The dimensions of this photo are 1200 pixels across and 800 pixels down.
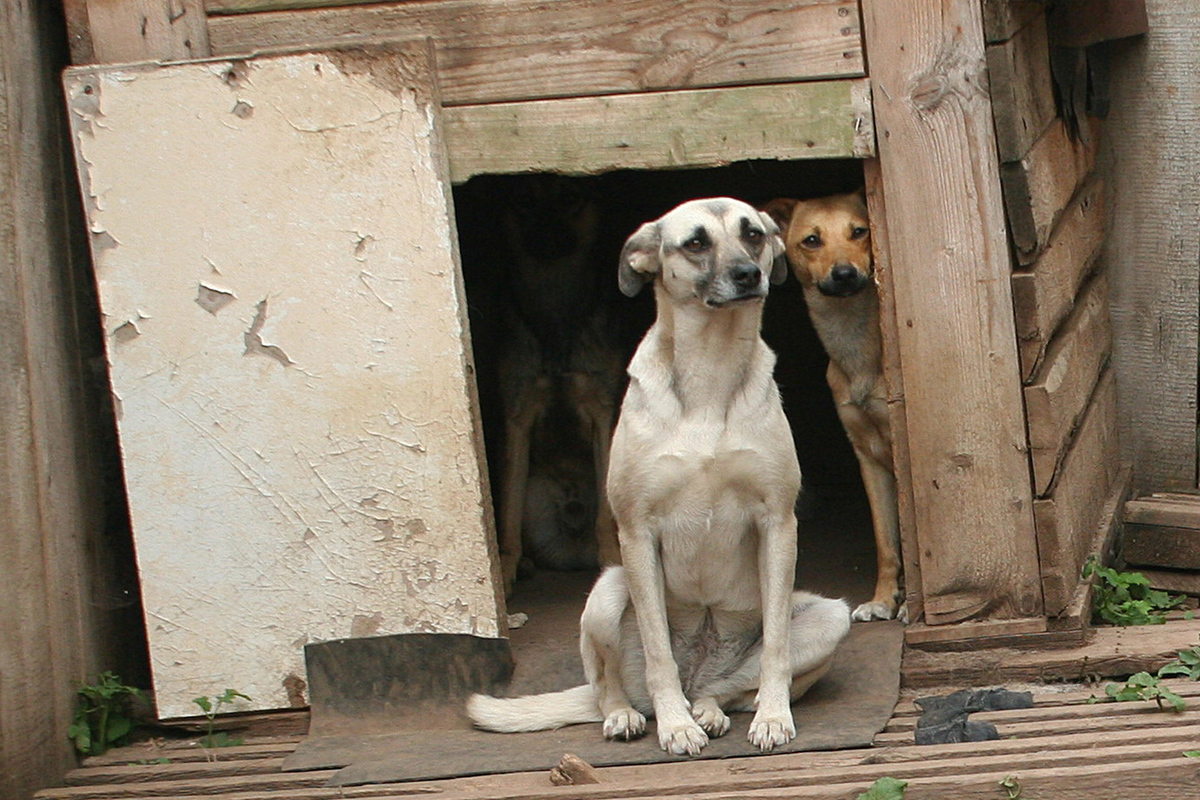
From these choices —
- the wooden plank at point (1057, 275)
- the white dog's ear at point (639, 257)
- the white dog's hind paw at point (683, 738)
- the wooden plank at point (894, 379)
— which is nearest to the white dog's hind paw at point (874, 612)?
the wooden plank at point (894, 379)

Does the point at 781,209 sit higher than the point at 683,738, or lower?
higher

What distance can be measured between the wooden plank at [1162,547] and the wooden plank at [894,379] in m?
1.36

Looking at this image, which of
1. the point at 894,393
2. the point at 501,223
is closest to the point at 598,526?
the point at 501,223

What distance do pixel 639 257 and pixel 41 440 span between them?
5.98ft

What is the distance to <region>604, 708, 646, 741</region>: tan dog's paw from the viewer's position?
4.26 m

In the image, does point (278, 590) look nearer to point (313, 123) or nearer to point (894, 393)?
point (313, 123)

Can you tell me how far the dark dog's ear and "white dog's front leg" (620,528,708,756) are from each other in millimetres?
1616

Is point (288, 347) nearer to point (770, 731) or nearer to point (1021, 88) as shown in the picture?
point (770, 731)

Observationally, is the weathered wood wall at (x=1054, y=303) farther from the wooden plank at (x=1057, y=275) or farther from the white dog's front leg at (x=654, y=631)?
the white dog's front leg at (x=654, y=631)

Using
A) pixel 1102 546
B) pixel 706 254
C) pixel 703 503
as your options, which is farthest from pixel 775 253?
pixel 1102 546

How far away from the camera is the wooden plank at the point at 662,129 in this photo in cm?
451

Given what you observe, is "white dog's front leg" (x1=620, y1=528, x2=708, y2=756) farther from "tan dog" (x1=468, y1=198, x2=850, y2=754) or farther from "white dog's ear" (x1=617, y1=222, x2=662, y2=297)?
"white dog's ear" (x1=617, y1=222, x2=662, y2=297)

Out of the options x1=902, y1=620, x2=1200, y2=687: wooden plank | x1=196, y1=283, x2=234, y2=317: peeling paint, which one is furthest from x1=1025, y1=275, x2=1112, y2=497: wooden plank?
x1=196, y1=283, x2=234, y2=317: peeling paint

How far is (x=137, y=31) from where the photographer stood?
465 cm
